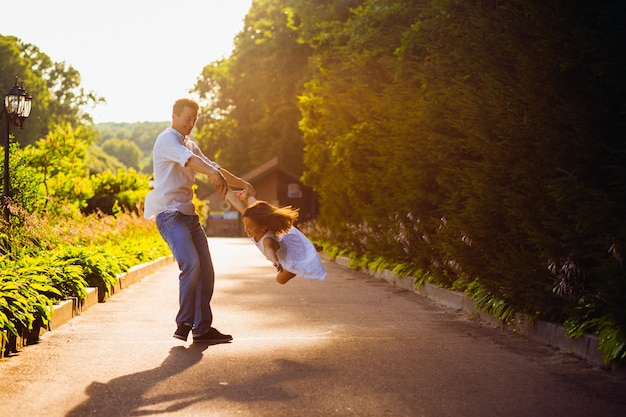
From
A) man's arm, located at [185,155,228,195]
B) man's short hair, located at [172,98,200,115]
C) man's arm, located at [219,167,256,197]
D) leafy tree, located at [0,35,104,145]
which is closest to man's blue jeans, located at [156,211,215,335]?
man's arm, located at [219,167,256,197]

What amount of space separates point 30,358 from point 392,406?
3.39 meters

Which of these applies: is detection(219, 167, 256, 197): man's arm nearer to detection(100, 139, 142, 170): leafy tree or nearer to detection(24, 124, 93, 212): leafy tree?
detection(24, 124, 93, 212): leafy tree

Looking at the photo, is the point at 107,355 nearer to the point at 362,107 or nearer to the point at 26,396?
the point at 26,396

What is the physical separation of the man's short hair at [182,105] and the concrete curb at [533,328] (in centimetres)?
388

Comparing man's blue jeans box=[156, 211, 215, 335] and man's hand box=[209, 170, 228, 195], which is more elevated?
man's hand box=[209, 170, 228, 195]

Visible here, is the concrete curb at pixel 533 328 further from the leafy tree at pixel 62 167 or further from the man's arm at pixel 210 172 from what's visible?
the leafy tree at pixel 62 167

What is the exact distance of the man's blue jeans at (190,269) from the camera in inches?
330

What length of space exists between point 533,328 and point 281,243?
2.60 m

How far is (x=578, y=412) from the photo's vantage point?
5.57 m

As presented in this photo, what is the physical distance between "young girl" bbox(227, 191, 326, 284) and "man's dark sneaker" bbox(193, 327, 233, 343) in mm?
854

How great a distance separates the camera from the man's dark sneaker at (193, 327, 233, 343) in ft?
27.8

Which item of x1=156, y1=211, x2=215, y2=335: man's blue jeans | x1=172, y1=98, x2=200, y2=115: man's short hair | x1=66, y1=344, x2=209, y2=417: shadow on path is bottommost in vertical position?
x1=66, y1=344, x2=209, y2=417: shadow on path

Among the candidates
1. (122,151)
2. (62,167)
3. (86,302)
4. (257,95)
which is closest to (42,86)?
(257,95)

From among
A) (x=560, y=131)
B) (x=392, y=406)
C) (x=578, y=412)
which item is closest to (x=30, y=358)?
(x=392, y=406)
